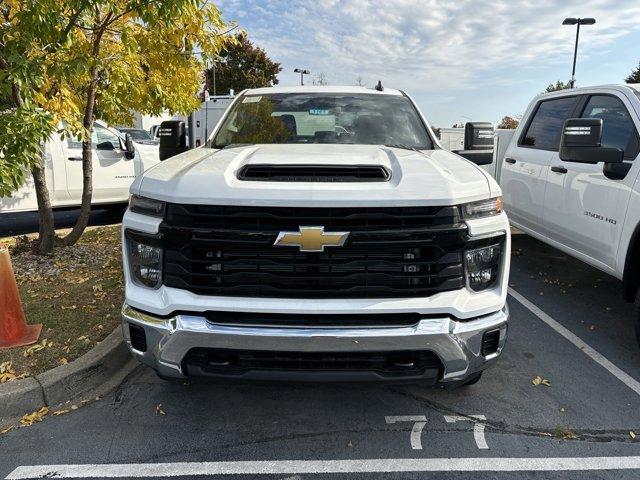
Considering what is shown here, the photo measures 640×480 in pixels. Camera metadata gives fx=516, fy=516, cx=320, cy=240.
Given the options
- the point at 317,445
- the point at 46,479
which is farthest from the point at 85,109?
the point at 317,445

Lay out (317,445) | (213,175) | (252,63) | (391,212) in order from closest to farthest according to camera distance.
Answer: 1. (391,212)
2. (213,175)
3. (317,445)
4. (252,63)

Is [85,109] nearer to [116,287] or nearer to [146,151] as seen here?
[116,287]

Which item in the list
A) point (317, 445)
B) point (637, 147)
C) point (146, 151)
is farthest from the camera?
point (146, 151)

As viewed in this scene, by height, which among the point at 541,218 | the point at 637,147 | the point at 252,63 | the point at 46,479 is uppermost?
the point at 252,63

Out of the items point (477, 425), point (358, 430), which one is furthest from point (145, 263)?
point (477, 425)

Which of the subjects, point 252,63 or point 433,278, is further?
point 252,63

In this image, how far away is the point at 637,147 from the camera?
4.05 m

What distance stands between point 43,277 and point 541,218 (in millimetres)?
5263

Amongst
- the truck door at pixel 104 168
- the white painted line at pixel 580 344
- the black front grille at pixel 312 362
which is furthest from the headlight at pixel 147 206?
the truck door at pixel 104 168

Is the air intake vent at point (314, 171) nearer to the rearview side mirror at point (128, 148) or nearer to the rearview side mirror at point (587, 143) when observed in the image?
the rearview side mirror at point (587, 143)

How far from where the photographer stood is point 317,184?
2598 mm

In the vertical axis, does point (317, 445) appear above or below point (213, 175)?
below

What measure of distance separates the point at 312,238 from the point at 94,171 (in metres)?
6.94

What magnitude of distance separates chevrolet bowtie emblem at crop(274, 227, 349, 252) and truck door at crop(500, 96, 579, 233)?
3638mm
